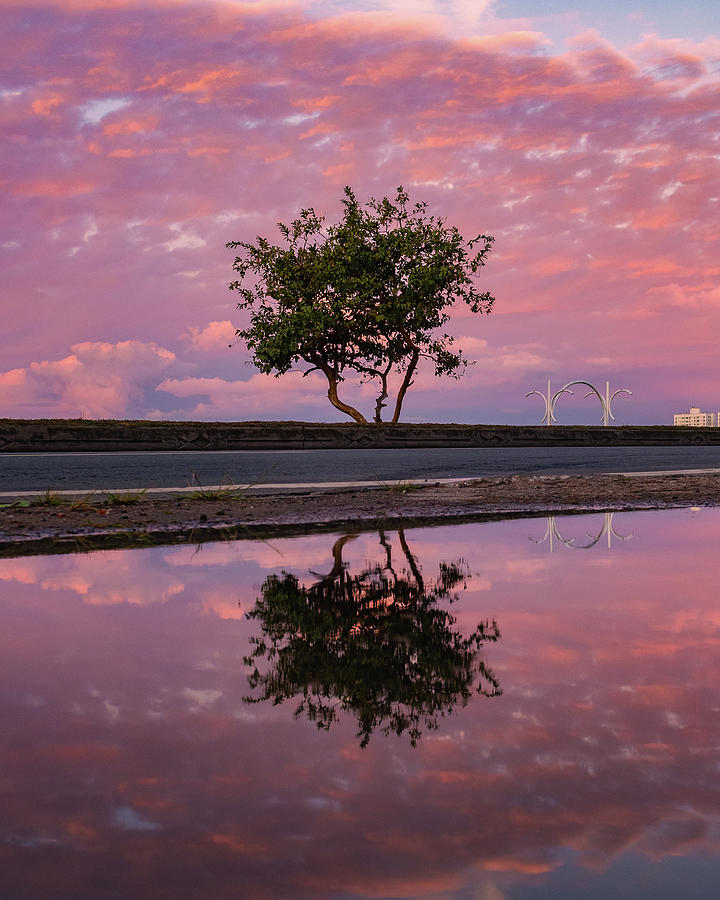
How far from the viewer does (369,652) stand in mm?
2809

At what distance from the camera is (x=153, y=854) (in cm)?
144

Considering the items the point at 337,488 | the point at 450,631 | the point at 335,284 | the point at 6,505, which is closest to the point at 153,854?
the point at 450,631

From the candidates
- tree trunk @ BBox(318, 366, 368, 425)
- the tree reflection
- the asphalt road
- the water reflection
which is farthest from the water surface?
tree trunk @ BBox(318, 366, 368, 425)

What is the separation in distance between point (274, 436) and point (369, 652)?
75.3ft

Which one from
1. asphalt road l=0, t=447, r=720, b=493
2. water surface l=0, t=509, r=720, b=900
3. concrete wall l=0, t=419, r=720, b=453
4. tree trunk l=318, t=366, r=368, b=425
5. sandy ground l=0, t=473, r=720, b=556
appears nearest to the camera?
water surface l=0, t=509, r=720, b=900

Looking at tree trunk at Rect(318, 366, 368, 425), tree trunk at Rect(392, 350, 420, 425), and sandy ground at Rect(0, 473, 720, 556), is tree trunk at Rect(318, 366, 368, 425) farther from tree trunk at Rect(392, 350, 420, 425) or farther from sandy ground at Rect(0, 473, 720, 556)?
sandy ground at Rect(0, 473, 720, 556)

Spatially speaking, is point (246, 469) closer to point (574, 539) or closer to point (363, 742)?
point (574, 539)

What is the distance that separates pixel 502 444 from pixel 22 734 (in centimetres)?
2944

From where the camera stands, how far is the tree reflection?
2219 mm

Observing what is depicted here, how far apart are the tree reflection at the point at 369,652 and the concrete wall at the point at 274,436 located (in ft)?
64.2

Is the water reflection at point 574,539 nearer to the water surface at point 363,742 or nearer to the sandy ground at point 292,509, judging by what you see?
the sandy ground at point 292,509

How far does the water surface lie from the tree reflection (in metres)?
0.01

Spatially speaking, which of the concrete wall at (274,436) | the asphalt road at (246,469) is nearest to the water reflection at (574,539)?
the asphalt road at (246,469)

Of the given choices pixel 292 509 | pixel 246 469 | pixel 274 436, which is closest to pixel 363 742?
pixel 292 509
